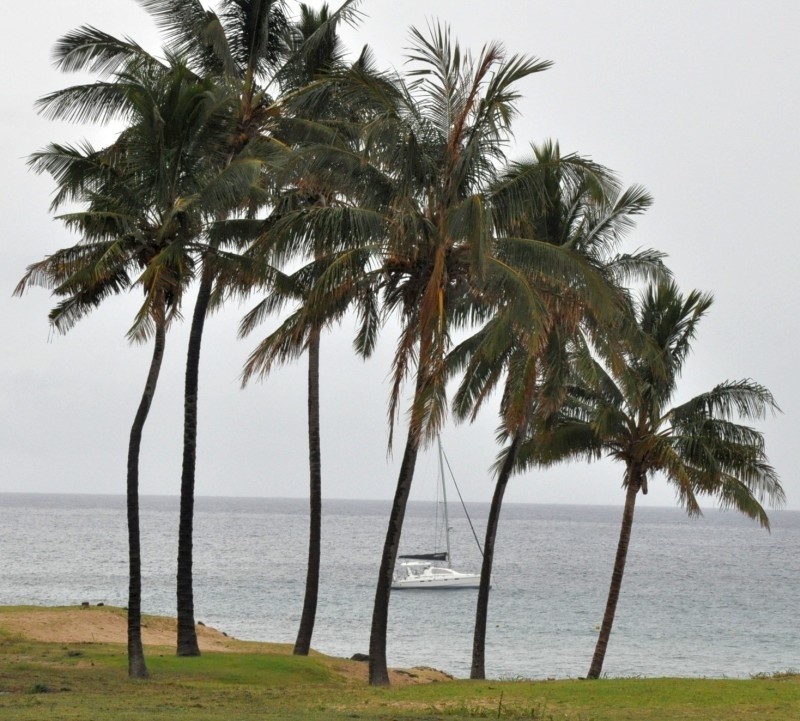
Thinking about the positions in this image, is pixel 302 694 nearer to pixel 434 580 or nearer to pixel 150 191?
pixel 150 191

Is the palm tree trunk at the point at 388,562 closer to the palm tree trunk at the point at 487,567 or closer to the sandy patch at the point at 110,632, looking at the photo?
the sandy patch at the point at 110,632

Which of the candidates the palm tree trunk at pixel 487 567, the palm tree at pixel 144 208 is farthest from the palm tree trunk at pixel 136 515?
the palm tree trunk at pixel 487 567

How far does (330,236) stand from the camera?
60.7 ft

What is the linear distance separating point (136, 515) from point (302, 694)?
431cm

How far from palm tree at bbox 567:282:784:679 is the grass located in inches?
180

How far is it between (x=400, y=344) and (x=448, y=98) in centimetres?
445

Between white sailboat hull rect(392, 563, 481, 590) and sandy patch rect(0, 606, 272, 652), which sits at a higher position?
sandy patch rect(0, 606, 272, 652)

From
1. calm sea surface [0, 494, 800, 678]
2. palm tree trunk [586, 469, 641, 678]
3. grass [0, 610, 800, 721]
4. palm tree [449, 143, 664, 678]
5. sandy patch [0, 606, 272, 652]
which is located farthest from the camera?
calm sea surface [0, 494, 800, 678]

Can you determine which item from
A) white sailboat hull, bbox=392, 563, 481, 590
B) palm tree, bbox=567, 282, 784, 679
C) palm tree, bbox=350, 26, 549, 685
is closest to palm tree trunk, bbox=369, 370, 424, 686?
palm tree, bbox=350, 26, 549, 685

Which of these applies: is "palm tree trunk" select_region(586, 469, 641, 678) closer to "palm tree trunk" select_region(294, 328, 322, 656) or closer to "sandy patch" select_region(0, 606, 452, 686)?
"sandy patch" select_region(0, 606, 452, 686)

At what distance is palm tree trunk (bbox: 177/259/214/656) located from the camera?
818 inches

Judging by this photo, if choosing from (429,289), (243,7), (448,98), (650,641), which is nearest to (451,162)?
(448,98)

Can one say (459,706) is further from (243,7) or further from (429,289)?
Result: (243,7)

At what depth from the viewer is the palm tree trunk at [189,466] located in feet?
68.2
